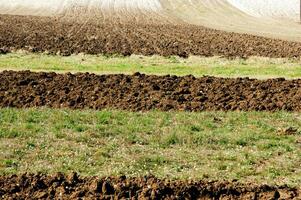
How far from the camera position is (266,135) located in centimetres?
1433

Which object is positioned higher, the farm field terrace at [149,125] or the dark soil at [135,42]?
the dark soil at [135,42]

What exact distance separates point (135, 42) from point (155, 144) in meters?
26.2

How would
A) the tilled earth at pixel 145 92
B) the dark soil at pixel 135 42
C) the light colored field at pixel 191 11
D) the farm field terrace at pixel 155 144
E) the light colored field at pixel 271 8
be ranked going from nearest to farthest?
1. the farm field terrace at pixel 155 144
2. the tilled earth at pixel 145 92
3. the dark soil at pixel 135 42
4. the light colored field at pixel 191 11
5. the light colored field at pixel 271 8

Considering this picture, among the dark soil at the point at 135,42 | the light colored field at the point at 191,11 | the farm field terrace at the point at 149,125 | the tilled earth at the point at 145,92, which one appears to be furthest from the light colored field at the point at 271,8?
the tilled earth at the point at 145,92

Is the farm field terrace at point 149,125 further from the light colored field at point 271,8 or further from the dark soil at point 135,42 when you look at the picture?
the light colored field at point 271,8

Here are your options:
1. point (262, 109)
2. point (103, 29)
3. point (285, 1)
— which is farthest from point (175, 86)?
point (285, 1)

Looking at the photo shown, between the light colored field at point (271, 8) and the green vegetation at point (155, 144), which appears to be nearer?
the green vegetation at point (155, 144)

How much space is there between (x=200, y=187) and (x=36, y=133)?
5864 mm

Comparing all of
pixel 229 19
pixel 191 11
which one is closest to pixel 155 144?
pixel 229 19

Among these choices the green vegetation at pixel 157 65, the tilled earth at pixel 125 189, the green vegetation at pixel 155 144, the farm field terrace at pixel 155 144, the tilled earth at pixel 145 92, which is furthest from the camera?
the green vegetation at pixel 157 65

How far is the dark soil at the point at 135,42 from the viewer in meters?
35.0

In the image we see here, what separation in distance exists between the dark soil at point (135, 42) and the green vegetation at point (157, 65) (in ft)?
6.22

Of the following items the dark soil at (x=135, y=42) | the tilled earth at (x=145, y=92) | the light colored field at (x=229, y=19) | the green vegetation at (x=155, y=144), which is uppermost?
the light colored field at (x=229, y=19)

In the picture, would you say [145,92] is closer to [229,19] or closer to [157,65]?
[157,65]
